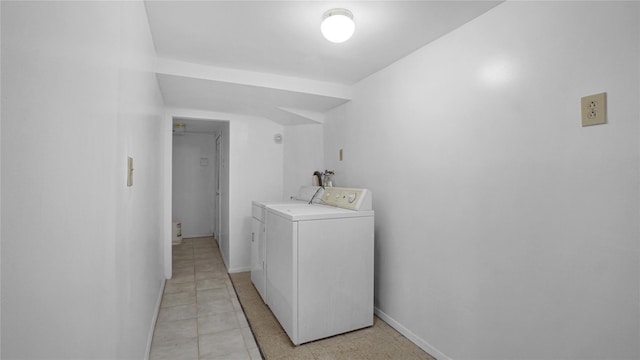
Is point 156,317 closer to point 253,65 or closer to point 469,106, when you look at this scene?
point 253,65

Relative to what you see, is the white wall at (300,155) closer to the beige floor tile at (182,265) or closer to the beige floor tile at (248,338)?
the beige floor tile at (182,265)

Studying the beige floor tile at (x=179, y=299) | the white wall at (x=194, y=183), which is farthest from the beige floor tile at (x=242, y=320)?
the white wall at (x=194, y=183)

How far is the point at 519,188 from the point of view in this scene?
1.59 meters

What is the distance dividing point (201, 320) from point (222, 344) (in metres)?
0.47

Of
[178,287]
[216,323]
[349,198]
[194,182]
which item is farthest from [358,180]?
[194,182]

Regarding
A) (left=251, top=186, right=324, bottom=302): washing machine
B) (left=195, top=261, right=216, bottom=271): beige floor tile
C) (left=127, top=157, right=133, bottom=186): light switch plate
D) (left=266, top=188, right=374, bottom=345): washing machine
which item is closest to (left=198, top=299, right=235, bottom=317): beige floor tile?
(left=251, top=186, right=324, bottom=302): washing machine

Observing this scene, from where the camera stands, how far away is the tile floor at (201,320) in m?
2.12

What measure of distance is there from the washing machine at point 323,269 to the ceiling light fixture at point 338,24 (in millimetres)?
1252

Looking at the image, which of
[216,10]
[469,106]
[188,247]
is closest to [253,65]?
[216,10]

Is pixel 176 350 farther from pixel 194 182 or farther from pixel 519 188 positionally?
pixel 194 182

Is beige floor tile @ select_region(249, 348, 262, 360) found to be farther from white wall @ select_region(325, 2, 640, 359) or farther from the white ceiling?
the white ceiling

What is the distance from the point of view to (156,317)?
100 inches

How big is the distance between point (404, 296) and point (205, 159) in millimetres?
4987

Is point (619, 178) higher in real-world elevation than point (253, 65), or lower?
lower
